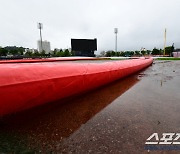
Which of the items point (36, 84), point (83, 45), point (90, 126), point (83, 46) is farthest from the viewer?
point (83, 46)

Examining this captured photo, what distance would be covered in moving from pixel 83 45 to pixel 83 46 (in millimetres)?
319

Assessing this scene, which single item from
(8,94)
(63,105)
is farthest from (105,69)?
(8,94)

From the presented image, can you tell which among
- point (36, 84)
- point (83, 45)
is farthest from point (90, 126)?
point (83, 45)

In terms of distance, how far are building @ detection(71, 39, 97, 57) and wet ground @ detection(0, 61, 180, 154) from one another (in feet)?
142

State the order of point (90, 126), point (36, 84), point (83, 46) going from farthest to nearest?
1. point (83, 46)
2. point (36, 84)
3. point (90, 126)

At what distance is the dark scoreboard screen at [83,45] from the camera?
45.4 m

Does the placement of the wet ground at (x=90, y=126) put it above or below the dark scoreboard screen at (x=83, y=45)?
below

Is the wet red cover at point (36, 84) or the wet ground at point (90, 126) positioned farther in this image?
the wet red cover at point (36, 84)

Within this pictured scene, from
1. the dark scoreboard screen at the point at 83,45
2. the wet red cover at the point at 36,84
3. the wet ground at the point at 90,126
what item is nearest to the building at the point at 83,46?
the dark scoreboard screen at the point at 83,45

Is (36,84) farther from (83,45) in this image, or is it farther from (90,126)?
(83,45)

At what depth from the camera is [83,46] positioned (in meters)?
45.9

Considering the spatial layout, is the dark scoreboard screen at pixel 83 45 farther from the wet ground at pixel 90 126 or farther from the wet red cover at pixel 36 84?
the wet ground at pixel 90 126

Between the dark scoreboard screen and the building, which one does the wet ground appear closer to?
the building

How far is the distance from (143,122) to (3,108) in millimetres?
1744
